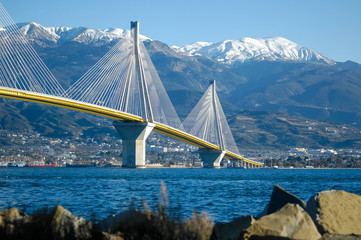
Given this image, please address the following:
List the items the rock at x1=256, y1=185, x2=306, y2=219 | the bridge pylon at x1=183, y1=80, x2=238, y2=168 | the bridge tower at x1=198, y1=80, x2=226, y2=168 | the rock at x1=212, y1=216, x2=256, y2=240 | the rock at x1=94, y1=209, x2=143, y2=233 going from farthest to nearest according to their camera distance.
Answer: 1. the bridge tower at x1=198, y1=80, x2=226, y2=168
2. the bridge pylon at x1=183, y1=80, x2=238, y2=168
3. the rock at x1=256, y1=185, x2=306, y2=219
4. the rock at x1=212, y1=216, x2=256, y2=240
5. the rock at x1=94, y1=209, x2=143, y2=233

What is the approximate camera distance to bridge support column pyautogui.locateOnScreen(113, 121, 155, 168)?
229 ft

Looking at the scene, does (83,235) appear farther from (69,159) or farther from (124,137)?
(69,159)

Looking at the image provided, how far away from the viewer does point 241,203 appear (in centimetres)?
2508

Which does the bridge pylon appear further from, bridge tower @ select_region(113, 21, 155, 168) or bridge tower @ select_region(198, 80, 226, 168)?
bridge tower @ select_region(113, 21, 155, 168)

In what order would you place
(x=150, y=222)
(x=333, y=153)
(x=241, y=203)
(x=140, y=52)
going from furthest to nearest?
(x=333, y=153)
(x=140, y=52)
(x=241, y=203)
(x=150, y=222)

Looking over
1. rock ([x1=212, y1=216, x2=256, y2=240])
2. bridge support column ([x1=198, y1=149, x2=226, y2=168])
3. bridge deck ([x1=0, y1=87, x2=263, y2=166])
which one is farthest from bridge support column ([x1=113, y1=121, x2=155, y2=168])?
rock ([x1=212, y1=216, x2=256, y2=240])

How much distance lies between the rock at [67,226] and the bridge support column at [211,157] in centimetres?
8706

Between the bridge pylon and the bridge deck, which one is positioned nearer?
the bridge deck

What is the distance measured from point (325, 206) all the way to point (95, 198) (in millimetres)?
15895

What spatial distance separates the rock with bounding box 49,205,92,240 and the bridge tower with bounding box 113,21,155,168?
53.6 meters

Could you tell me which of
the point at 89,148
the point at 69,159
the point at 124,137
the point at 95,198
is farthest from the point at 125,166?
the point at 89,148

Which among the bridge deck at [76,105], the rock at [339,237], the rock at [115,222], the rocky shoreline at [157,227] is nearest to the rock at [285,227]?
the rocky shoreline at [157,227]

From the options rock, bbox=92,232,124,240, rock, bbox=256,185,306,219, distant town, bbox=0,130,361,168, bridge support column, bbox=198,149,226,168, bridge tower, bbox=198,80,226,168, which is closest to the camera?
rock, bbox=92,232,124,240

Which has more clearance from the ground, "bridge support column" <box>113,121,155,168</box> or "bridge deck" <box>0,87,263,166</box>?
"bridge deck" <box>0,87,263,166</box>
